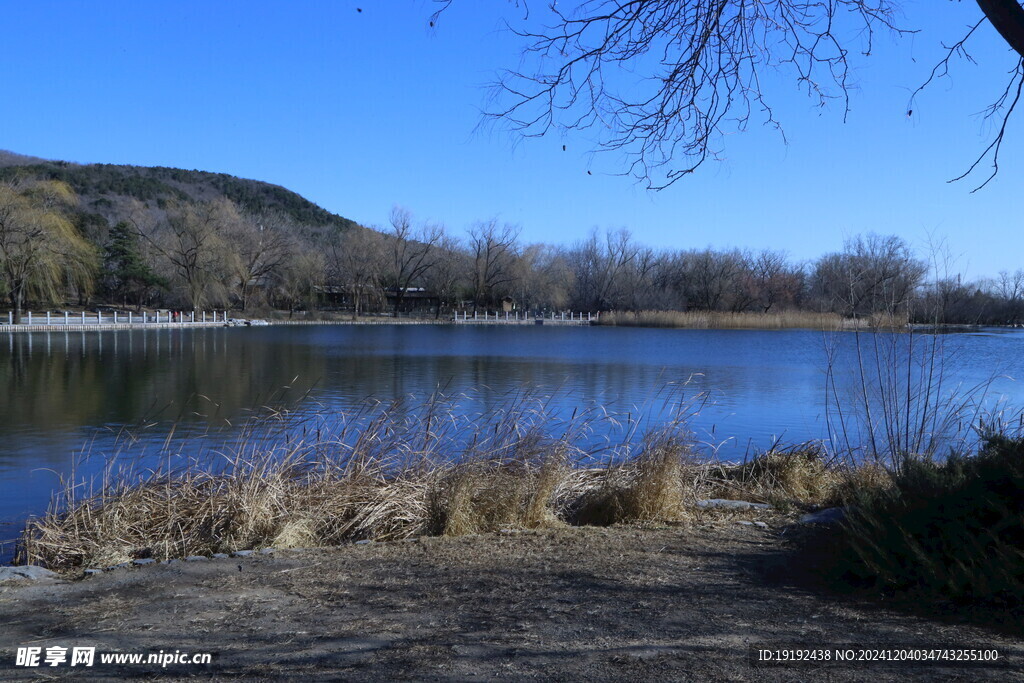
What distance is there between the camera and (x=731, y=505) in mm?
6848

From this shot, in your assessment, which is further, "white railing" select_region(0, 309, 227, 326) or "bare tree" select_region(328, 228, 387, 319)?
"bare tree" select_region(328, 228, 387, 319)

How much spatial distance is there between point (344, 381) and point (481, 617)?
1808cm

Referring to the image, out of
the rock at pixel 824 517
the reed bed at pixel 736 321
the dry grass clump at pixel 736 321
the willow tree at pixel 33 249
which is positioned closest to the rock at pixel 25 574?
the rock at pixel 824 517

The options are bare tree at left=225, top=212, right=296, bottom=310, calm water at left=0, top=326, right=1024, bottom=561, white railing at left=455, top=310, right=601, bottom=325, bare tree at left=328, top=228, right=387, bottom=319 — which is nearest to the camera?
calm water at left=0, top=326, right=1024, bottom=561

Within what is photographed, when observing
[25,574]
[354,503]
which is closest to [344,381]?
[354,503]

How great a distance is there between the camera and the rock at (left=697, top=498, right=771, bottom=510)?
673cm

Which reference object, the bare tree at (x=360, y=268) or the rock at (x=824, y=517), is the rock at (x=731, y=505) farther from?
the bare tree at (x=360, y=268)

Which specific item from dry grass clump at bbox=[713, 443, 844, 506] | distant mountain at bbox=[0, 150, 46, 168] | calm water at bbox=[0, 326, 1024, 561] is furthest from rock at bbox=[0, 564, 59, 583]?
distant mountain at bbox=[0, 150, 46, 168]

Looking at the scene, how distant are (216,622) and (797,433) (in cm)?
1224

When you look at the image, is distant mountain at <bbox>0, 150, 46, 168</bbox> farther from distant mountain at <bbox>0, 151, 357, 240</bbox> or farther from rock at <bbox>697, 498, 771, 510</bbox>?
rock at <bbox>697, 498, 771, 510</bbox>

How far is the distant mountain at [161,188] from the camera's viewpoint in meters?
142

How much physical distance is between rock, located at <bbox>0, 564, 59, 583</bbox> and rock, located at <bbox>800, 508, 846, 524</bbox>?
17.2 ft

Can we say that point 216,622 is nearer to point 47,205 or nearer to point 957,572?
point 957,572

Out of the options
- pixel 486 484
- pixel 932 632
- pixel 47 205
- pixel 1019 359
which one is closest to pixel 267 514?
pixel 486 484
